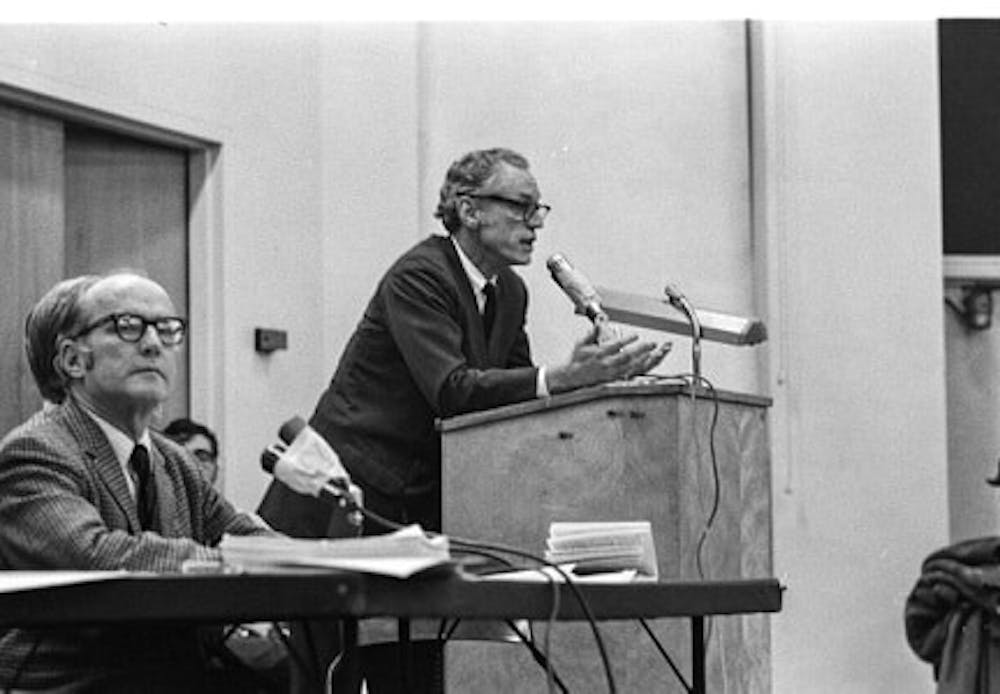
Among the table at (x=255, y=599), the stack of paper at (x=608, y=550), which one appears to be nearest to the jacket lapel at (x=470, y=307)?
the stack of paper at (x=608, y=550)

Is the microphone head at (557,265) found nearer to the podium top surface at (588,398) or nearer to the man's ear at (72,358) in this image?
the podium top surface at (588,398)

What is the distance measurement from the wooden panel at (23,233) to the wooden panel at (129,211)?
148 mm

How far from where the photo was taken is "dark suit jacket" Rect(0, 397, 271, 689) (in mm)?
2705

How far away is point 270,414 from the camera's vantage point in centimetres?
627

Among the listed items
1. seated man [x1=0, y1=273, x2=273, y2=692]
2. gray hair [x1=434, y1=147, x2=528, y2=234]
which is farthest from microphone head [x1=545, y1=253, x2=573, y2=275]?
seated man [x1=0, y1=273, x2=273, y2=692]

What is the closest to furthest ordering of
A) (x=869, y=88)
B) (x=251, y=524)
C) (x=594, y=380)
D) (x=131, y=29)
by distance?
(x=251, y=524)
(x=594, y=380)
(x=131, y=29)
(x=869, y=88)

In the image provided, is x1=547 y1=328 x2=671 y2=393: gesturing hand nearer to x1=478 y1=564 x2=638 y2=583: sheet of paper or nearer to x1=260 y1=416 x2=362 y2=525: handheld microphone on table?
x1=478 y1=564 x2=638 y2=583: sheet of paper

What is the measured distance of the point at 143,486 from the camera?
3.06 m

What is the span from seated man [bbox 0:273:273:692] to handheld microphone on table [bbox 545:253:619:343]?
1.05 metres

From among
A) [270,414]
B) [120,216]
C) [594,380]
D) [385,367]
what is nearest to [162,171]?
[120,216]

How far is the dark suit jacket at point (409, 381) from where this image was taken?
410cm

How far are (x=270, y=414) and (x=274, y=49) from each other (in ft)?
3.57

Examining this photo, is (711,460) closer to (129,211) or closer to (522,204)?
(522,204)

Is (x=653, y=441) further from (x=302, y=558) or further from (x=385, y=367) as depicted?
(x=302, y=558)
